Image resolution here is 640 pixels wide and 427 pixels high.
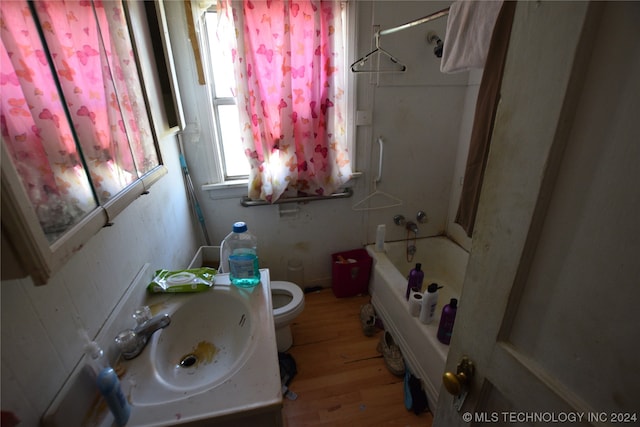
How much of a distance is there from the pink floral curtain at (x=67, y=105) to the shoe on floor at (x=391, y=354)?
63.0 inches

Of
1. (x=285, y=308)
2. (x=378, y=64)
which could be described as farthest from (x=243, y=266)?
(x=378, y=64)

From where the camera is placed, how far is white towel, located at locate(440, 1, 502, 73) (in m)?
1.06

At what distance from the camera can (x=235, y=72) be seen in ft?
5.28

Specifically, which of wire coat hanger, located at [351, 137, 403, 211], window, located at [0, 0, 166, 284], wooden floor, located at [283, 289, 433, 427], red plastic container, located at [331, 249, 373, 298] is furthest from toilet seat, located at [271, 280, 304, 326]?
window, located at [0, 0, 166, 284]

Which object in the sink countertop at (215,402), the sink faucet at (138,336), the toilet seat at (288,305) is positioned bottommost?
the toilet seat at (288,305)

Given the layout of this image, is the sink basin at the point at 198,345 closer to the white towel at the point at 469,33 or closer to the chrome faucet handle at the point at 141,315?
the chrome faucet handle at the point at 141,315

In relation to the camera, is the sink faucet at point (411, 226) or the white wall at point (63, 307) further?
the sink faucet at point (411, 226)

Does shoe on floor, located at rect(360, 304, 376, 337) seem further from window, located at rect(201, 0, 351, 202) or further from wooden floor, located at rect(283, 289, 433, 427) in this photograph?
window, located at rect(201, 0, 351, 202)

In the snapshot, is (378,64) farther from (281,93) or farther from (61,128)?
(61,128)

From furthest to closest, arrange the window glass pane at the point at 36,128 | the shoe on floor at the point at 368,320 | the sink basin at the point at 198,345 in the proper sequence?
the shoe on floor at the point at 368,320
the sink basin at the point at 198,345
the window glass pane at the point at 36,128

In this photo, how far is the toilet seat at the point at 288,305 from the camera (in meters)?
1.56

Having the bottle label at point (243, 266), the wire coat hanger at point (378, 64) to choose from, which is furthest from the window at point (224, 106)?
the bottle label at point (243, 266)

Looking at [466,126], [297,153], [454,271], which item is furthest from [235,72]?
[454,271]

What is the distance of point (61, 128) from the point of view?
2.01 ft
